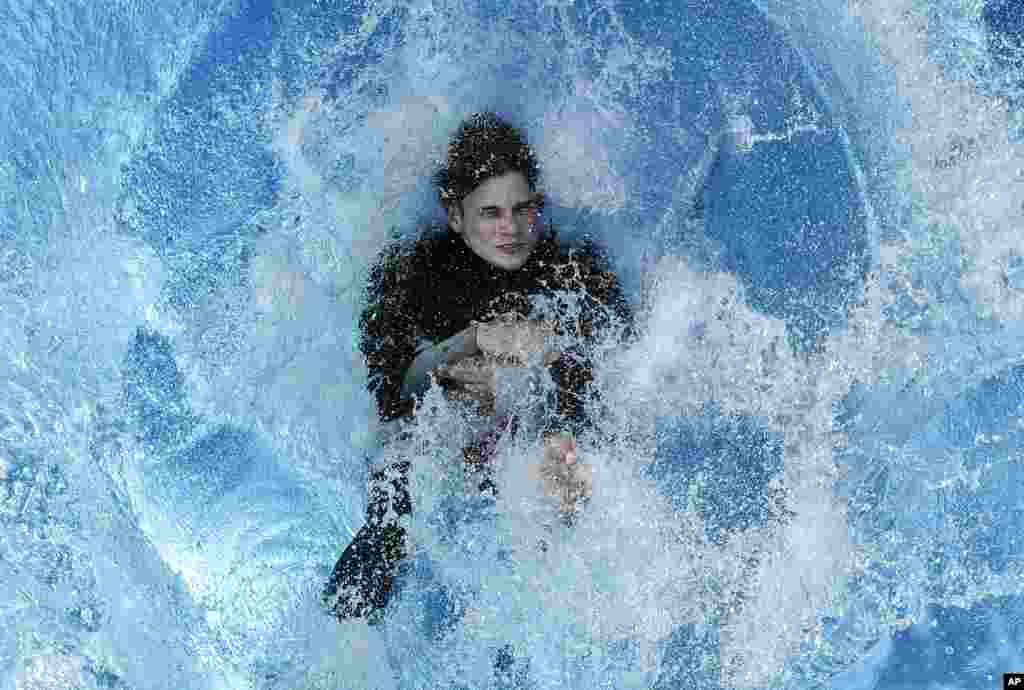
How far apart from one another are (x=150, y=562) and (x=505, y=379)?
107cm

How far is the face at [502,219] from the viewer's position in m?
2.58

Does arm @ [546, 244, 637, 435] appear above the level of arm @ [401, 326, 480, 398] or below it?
below

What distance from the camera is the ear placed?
2.66 m

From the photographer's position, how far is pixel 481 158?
2678 millimetres

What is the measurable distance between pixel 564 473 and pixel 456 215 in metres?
0.69

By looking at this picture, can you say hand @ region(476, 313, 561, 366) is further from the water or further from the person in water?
the water

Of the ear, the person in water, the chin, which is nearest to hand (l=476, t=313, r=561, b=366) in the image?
the person in water

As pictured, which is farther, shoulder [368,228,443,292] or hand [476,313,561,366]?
shoulder [368,228,443,292]

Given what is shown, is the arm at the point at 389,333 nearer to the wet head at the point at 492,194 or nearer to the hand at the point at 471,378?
the hand at the point at 471,378

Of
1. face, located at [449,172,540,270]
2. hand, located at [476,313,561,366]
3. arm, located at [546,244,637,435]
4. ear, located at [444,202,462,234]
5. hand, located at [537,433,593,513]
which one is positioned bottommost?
hand, located at [537,433,593,513]

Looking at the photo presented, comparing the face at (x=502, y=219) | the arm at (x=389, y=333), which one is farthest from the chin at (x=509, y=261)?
the arm at (x=389, y=333)

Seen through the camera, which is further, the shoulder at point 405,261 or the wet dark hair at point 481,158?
the shoulder at point 405,261

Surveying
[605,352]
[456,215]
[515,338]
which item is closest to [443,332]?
[515,338]

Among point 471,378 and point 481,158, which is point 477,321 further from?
point 481,158
